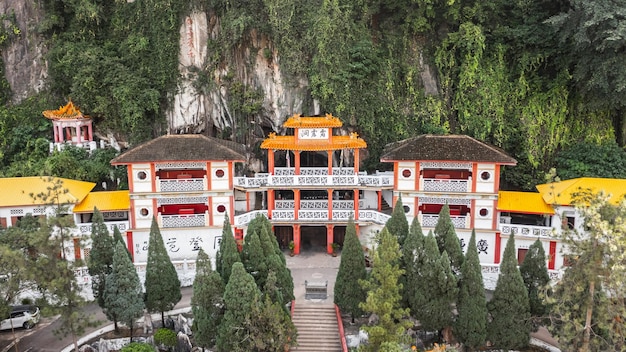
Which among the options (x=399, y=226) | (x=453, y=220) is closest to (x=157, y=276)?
(x=399, y=226)

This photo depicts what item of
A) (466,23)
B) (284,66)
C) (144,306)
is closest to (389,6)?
(466,23)

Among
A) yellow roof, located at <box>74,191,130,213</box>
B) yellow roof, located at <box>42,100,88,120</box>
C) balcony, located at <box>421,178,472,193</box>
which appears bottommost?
yellow roof, located at <box>74,191,130,213</box>

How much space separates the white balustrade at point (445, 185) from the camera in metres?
27.9

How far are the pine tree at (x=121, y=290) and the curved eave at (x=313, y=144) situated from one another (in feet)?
31.3

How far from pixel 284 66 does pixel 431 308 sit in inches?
646

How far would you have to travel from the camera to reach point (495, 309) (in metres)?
21.4

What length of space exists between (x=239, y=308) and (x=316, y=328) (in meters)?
4.53

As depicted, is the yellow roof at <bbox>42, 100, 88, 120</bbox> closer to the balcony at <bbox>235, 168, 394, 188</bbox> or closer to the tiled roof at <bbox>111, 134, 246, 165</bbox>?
the tiled roof at <bbox>111, 134, 246, 165</bbox>

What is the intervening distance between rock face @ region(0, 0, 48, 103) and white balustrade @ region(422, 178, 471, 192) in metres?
24.4

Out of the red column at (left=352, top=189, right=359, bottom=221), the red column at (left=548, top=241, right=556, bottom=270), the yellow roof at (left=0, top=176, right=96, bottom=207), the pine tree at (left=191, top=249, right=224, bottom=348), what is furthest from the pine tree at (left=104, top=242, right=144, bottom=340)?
the red column at (left=548, top=241, right=556, bottom=270)

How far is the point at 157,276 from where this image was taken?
2280 centimetres

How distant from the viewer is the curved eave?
2856 cm

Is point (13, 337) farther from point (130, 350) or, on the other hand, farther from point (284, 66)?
point (284, 66)

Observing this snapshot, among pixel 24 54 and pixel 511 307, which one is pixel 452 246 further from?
pixel 24 54
